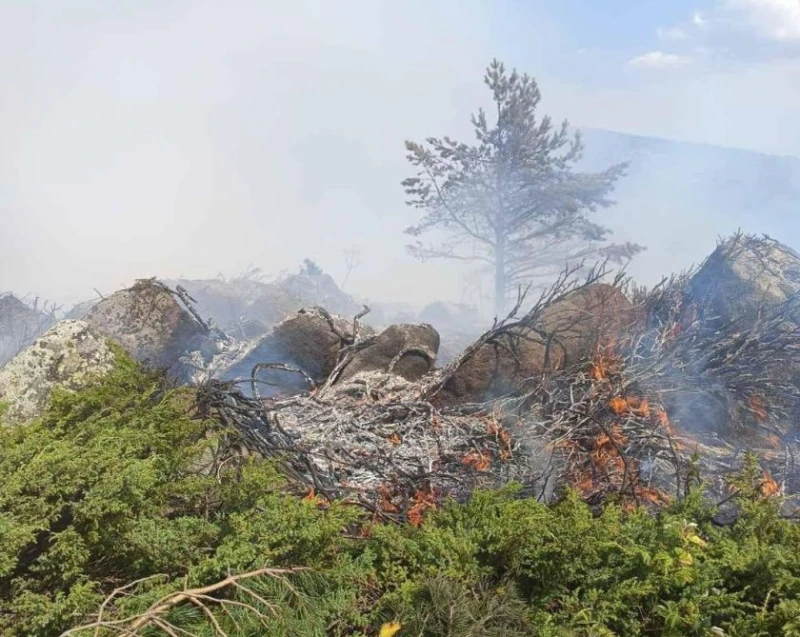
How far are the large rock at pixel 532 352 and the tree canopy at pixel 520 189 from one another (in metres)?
12.6

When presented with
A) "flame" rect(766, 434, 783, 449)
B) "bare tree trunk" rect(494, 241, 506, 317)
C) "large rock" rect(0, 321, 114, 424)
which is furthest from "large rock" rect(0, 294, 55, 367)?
"bare tree trunk" rect(494, 241, 506, 317)

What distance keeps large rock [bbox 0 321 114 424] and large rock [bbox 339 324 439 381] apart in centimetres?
233

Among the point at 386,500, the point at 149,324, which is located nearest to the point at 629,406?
the point at 386,500

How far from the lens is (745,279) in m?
6.51

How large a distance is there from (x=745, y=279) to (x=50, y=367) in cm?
644

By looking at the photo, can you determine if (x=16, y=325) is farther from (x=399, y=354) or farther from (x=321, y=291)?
(x=321, y=291)

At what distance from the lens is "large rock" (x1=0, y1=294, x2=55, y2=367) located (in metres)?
10.0

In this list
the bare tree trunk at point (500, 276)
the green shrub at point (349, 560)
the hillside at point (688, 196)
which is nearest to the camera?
the green shrub at point (349, 560)

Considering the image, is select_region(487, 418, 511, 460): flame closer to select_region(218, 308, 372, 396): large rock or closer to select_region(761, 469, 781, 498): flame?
select_region(761, 469, 781, 498): flame

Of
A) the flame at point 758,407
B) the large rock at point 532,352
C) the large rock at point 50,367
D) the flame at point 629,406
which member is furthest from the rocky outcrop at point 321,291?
the flame at point 629,406

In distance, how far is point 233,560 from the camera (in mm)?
2443

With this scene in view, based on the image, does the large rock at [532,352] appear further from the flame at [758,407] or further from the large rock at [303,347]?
the large rock at [303,347]

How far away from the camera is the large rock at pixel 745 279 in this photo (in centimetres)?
631

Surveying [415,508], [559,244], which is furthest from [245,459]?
[559,244]
